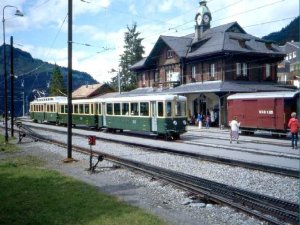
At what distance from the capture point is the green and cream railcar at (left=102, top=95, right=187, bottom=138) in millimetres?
25000

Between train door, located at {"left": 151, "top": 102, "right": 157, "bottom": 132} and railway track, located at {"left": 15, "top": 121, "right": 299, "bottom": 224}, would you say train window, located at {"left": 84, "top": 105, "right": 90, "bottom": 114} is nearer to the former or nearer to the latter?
train door, located at {"left": 151, "top": 102, "right": 157, "bottom": 132}

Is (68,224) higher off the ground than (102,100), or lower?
lower

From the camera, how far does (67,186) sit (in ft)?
39.2

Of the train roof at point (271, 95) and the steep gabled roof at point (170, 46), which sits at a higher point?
the steep gabled roof at point (170, 46)

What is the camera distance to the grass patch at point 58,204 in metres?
8.38

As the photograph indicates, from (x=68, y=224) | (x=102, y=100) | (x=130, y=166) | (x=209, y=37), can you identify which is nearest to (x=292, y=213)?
(x=68, y=224)

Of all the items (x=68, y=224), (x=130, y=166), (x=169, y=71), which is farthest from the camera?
(x=169, y=71)

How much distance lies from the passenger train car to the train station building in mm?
9696

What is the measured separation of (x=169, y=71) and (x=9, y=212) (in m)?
40.1

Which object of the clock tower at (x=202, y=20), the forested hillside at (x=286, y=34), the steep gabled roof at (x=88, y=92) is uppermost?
the forested hillside at (x=286, y=34)

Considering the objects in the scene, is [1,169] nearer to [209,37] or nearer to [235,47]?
[235,47]

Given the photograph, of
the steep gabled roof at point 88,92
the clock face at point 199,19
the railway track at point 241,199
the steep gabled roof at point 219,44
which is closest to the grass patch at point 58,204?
the railway track at point 241,199

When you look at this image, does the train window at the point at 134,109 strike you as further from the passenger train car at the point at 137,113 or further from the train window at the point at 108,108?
the train window at the point at 108,108

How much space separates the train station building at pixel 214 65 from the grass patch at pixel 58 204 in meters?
24.9
